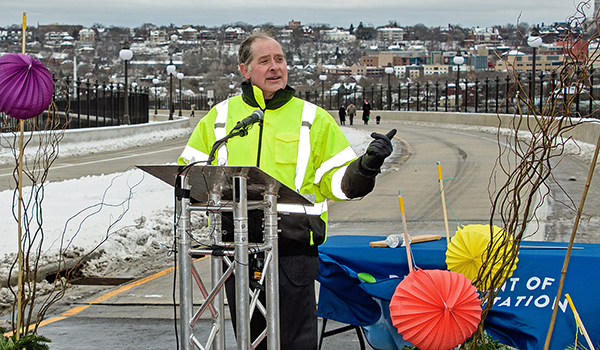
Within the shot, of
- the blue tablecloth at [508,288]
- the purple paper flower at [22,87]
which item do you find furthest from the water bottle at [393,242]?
the purple paper flower at [22,87]

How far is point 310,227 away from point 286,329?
51cm

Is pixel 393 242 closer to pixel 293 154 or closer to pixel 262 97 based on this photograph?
pixel 293 154

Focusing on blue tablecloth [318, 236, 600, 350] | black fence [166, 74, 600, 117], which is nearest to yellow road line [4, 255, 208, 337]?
blue tablecloth [318, 236, 600, 350]

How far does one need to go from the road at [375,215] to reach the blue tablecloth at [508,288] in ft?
1.88

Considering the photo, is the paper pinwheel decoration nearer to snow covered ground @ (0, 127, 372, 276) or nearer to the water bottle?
the water bottle

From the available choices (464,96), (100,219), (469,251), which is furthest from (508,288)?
(464,96)

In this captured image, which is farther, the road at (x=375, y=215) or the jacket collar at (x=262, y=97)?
the road at (x=375, y=215)

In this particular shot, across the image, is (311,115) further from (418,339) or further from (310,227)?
(418,339)

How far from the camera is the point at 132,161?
2178cm

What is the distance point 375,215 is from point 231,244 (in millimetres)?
8297

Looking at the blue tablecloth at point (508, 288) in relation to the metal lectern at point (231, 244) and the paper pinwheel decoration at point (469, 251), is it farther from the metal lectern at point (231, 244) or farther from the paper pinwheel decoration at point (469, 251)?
the metal lectern at point (231, 244)

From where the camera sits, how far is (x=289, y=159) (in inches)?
126

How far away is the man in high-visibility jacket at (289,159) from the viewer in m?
3.19

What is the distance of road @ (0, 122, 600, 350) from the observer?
5.28 m
